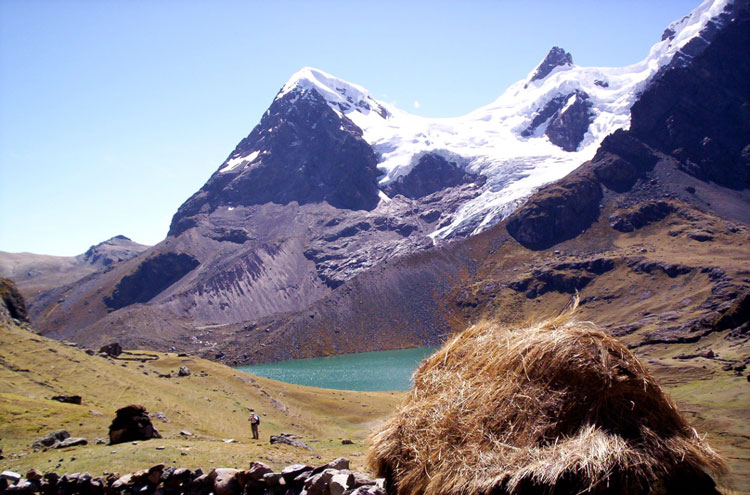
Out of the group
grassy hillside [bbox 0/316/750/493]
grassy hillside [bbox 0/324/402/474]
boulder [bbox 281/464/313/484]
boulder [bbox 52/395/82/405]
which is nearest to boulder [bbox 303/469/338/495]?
boulder [bbox 281/464/313/484]

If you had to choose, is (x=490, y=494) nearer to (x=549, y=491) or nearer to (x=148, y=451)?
(x=549, y=491)

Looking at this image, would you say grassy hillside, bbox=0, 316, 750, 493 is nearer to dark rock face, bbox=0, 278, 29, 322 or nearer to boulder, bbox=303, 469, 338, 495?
boulder, bbox=303, 469, 338, 495

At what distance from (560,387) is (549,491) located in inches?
70.9

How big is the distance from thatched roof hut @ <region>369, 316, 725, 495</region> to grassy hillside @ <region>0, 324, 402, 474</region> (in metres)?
3.49

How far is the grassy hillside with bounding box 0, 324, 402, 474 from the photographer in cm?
1794

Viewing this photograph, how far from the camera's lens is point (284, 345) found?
641ft

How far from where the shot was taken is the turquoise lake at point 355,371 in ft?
342

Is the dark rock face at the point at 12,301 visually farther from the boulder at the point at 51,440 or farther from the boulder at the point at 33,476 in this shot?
the boulder at the point at 33,476

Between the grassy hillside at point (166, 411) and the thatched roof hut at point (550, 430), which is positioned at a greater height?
the thatched roof hut at point (550, 430)

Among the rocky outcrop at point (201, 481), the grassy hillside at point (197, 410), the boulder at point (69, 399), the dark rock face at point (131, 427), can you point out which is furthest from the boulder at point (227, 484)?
the boulder at point (69, 399)

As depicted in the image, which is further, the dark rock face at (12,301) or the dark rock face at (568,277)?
the dark rock face at (568,277)

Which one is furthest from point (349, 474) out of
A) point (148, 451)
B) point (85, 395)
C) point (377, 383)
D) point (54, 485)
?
point (377, 383)

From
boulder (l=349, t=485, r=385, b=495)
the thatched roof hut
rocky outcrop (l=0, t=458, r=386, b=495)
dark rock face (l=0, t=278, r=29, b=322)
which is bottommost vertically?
rocky outcrop (l=0, t=458, r=386, b=495)

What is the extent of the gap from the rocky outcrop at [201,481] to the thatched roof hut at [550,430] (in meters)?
1.47
